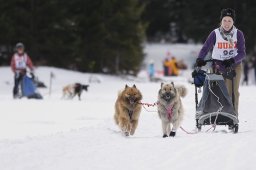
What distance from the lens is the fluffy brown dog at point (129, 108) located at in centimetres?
1072

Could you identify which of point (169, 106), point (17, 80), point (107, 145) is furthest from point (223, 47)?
point (17, 80)

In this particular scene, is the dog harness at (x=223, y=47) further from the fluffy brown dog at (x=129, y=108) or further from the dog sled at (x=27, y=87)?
the dog sled at (x=27, y=87)

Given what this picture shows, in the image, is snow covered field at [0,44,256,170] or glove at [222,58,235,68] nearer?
snow covered field at [0,44,256,170]

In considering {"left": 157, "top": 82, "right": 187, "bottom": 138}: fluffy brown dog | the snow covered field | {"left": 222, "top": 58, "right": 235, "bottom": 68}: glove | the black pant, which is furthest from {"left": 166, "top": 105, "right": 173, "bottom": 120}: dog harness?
the black pant

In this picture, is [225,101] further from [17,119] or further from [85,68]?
[85,68]

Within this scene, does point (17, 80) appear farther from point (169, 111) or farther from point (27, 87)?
point (169, 111)

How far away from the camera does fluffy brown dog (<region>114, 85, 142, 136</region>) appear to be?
1072 cm

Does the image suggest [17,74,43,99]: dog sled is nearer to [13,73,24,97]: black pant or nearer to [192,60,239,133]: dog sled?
[13,73,24,97]: black pant

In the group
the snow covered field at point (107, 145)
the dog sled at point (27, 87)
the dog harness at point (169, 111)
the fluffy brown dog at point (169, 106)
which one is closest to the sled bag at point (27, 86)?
the dog sled at point (27, 87)

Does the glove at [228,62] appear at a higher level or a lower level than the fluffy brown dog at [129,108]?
higher

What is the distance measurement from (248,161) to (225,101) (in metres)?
3.11

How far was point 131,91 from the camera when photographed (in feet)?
35.1

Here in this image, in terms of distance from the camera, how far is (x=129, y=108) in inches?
427

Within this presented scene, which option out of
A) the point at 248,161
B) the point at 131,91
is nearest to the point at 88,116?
the point at 131,91
